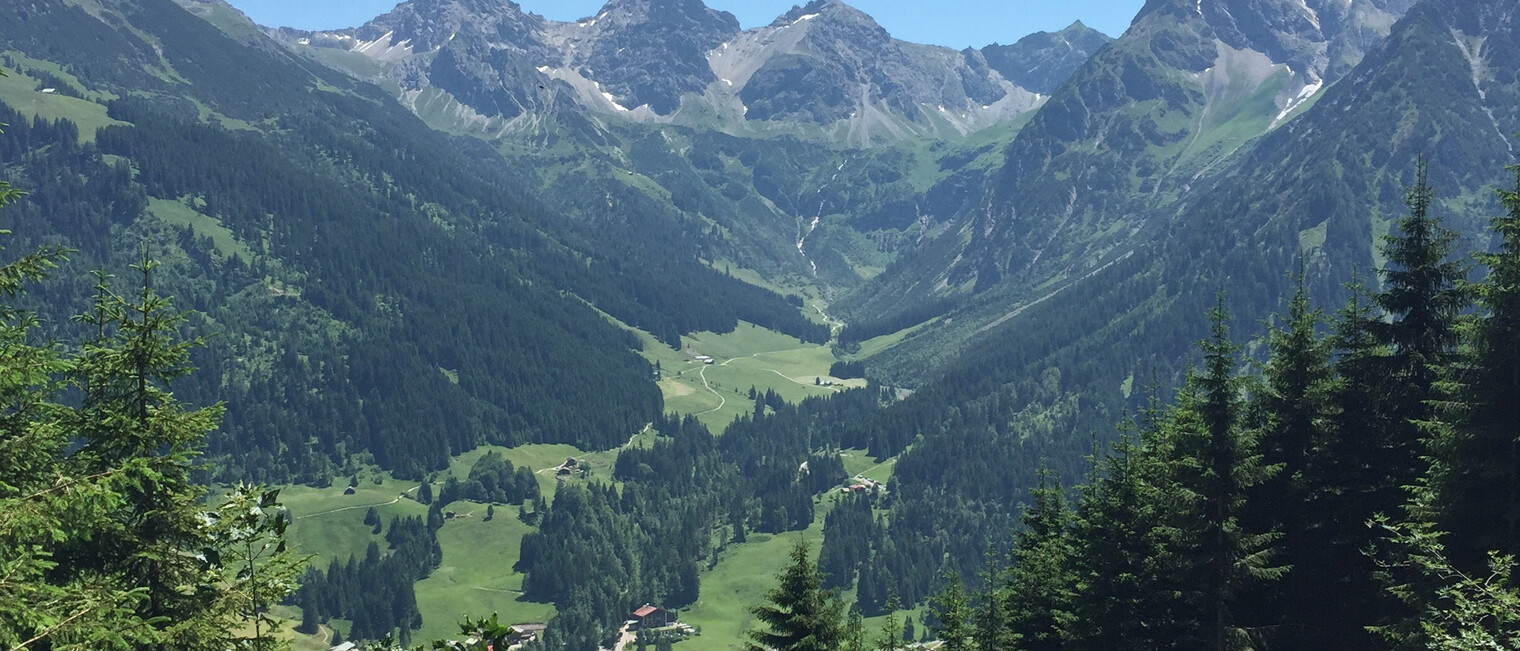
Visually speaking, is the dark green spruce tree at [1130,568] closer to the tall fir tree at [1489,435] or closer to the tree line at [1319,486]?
the tree line at [1319,486]

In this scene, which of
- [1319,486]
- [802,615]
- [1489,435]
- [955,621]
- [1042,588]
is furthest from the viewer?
[955,621]

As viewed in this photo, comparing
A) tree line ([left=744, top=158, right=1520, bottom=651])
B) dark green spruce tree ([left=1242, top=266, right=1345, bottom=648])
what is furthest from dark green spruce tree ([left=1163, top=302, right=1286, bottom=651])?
dark green spruce tree ([left=1242, top=266, right=1345, bottom=648])

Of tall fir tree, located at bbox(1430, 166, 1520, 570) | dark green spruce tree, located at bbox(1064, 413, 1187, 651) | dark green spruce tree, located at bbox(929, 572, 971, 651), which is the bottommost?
dark green spruce tree, located at bbox(929, 572, 971, 651)

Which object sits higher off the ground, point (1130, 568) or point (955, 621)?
point (1130, 568)

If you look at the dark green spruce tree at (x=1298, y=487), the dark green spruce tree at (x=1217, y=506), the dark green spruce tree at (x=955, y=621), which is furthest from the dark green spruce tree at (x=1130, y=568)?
the dark green spruce tree at (x=955, y=621)

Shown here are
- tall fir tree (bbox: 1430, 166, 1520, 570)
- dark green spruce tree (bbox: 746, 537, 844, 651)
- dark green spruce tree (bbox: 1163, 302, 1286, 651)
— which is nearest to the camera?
tall fir tree (bbox: 1430, 166, 1520, 570)

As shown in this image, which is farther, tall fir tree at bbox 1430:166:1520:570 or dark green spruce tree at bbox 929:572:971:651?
dark green spruce tree at bbox 929:572:971:651

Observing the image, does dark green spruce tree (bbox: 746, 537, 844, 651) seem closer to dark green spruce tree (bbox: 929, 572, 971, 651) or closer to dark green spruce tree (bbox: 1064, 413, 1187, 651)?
dark green spruce tree (bbox: 1064, 413, 1187, 651)

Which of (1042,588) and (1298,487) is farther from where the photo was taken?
(1042,588)

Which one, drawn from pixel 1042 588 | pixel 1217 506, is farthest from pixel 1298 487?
pixel 1042 588

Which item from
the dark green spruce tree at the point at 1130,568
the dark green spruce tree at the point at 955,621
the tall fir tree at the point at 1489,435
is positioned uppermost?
the tall fir tree at the point at 1489,435

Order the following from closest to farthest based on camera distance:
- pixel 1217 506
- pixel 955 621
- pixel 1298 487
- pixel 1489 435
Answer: pixel 1489 435, pixel 1217 506, pixel 1298 487, pixel 955 621

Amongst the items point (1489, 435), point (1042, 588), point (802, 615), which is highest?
point (1489, 435)

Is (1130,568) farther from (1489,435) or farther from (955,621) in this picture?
(1489,435)
